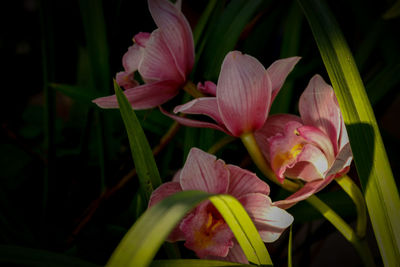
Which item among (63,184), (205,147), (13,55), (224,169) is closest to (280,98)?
(205,147)

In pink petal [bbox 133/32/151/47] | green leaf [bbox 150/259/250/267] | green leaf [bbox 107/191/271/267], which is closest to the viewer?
green leaf [bbox 107/191/271/267]

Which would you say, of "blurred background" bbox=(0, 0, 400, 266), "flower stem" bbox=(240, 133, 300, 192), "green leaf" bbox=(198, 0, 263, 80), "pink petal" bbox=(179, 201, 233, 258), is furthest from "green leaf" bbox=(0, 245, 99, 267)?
"green leaf" bbox=(198, 0, 263, 80)

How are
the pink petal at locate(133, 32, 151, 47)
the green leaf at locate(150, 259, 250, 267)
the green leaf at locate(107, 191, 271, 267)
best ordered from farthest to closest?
the pink petal at locate(133, 32, 151, 47)
the green leaf at locate(150, 259, 250, 267)
the green leaf at locate(107, 191, 271, 267)

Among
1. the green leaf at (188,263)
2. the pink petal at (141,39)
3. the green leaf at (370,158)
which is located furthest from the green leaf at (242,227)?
the pink petal at (141,39)

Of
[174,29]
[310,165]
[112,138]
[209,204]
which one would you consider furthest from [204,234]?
[112,138]

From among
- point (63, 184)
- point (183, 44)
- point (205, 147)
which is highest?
point (183, 44)

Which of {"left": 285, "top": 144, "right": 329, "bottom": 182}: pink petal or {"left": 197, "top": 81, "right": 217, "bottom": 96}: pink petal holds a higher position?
{"left": 197, "top": 81, "right": 217, "bottom": 96}: pink petal

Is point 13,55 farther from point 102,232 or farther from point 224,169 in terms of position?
point 224,169

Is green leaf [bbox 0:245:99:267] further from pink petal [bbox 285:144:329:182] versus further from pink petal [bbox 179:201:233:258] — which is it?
pink petal [bbox 285:144:329:182]
